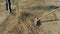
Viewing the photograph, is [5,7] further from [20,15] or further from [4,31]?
[4,31]

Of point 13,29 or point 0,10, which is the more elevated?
point 0,10

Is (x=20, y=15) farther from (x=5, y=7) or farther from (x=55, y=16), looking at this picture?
(x=55, y=16)

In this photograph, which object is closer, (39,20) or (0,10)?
(39,20)

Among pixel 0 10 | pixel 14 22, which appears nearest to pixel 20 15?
pixel 14 22

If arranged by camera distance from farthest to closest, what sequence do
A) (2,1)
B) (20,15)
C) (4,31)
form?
(2,1)
(20,15)
(4,31)

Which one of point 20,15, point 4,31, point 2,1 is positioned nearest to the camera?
point 4,31

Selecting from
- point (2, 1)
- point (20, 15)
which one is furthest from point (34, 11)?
point (2, 1)
